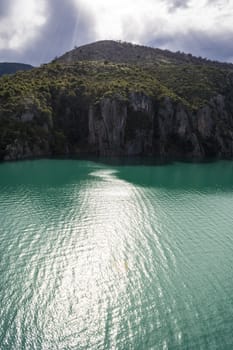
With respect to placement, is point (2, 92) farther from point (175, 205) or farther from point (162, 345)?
point (162, 345)

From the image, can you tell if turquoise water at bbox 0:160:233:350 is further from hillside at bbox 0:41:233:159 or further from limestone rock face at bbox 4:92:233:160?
limestone rock face at bbox 4:92:233:160

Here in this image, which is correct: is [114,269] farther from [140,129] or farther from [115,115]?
[140,129]

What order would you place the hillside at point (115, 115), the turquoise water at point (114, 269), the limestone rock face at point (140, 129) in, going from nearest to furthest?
the turquoise water at point (114, 269) → the hillside at point (115, 115) → the limestone rock face at point (140, 129)

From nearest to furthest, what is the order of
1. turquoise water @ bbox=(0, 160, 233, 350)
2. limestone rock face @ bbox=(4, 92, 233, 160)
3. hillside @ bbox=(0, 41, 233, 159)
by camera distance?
1. turquoise water @ bbox=(0, 160, 233, 350)
2. hillside @ bbox=(0, 41, 233, 159)
3. limestone rock face @ bbox=(4, 92, 233, 160)

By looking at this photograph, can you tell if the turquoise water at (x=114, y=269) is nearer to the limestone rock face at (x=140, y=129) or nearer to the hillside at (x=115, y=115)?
the hillside at (x=115, y=115)

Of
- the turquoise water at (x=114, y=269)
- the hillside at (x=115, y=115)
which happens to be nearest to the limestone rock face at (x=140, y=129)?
the hillside at (x=115, y=115)

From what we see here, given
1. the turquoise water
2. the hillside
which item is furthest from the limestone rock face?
the turquoise water

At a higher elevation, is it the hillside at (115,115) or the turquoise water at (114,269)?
the hillside at (115,115)

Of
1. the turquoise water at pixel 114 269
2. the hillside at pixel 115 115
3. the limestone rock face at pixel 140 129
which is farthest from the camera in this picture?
the limestone rock face at pixel 140 129

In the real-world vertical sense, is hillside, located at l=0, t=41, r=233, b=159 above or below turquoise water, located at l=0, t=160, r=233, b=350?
above
